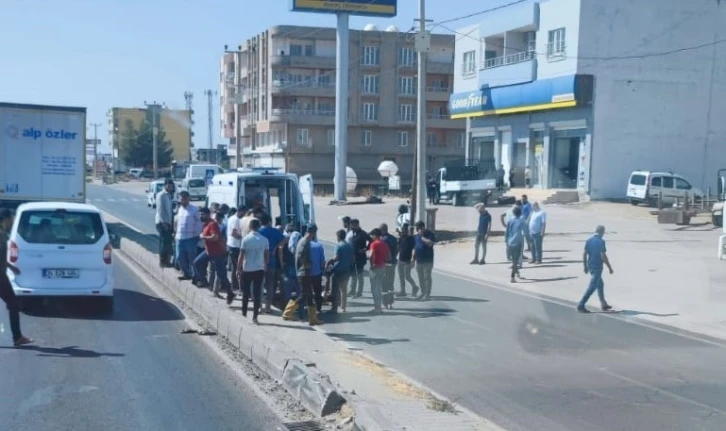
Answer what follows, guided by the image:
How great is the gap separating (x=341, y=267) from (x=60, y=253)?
440 centimetres

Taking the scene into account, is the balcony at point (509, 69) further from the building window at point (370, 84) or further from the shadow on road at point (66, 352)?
the shadow on road at point (66, 352)

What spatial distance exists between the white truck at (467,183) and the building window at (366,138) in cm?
2854

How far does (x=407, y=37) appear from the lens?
236ft

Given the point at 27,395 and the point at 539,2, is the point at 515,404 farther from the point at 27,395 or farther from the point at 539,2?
the point at 539,2

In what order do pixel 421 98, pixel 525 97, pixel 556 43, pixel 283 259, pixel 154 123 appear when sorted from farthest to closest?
1. pixel 154 123
2. pixel 525 97
3. pixel 556 43
4. pixel 421 98
5. pixel 283 259

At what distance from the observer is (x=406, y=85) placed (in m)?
74.1

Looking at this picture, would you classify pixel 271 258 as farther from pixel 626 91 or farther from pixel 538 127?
pixel 538 127

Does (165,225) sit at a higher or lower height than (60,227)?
lower

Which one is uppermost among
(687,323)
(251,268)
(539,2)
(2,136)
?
(539,2)

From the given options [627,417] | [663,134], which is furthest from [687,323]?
[663,134]

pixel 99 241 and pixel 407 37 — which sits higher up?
pixel 407 37

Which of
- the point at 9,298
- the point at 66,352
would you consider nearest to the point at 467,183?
the point at 66,352

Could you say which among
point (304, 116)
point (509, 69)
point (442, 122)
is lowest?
point (442, 122)

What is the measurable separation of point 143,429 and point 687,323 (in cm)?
1050
